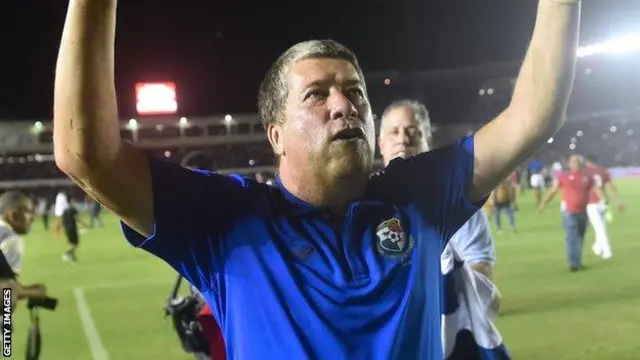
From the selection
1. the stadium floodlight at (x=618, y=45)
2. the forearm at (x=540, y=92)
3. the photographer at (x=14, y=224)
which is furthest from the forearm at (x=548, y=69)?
the stadium floodlight at (x=618, y=45)

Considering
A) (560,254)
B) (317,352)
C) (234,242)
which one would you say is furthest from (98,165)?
(560,254)

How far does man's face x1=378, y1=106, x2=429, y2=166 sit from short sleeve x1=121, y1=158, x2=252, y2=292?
241 centimetres

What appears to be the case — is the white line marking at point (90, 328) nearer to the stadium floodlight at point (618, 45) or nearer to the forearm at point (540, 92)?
the forearm at point (540, 92)

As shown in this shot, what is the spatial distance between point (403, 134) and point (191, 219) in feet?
8.44

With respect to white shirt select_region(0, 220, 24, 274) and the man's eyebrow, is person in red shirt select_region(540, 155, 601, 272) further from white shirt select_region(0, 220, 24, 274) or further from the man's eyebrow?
the man's eyebrow

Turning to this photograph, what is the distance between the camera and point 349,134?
1.85 metres

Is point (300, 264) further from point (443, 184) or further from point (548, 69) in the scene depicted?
point (548, 69)

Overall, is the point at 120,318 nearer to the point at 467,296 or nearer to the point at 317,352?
the point at 467,296

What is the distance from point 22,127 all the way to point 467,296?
6282 cm

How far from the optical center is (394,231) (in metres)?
1.89

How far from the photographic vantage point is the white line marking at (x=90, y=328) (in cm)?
837

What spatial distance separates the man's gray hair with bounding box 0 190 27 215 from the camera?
7473mm
